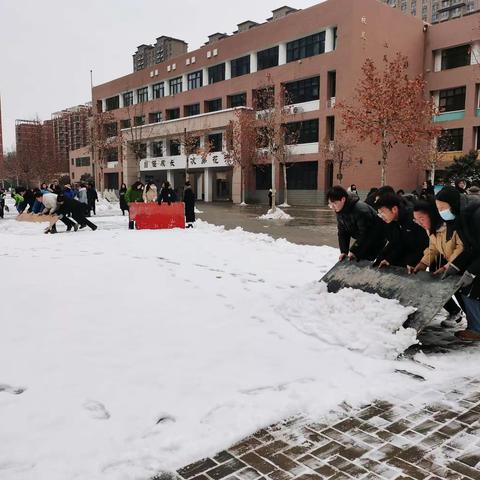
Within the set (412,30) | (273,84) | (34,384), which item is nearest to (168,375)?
(34,384)

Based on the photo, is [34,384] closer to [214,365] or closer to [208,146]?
[214,365]

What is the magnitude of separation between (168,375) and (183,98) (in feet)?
147

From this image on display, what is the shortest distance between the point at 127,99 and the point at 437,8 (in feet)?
212

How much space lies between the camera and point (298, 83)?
→ 1395 inches

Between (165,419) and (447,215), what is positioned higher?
(447,215)

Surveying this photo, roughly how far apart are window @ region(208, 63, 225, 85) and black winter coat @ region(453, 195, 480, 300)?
1590 inches

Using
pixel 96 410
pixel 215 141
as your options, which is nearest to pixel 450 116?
pixel 215 141

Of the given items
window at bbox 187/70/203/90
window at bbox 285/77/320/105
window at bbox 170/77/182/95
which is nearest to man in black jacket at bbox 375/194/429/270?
window at bbox 285/77/320/105

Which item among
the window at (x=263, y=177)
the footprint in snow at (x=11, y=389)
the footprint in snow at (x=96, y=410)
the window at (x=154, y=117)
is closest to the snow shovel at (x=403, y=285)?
the footprint in snow at (x=96, y=410)

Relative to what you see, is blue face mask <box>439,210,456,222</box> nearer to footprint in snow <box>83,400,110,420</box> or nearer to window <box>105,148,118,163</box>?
footprint in snow <box>83,400,110,420</box>

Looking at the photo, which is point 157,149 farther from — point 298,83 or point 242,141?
point 298,83

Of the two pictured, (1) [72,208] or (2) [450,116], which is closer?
(1) [72,208]

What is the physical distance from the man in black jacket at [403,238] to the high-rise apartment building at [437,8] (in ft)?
267

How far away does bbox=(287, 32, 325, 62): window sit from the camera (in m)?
33.6
